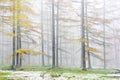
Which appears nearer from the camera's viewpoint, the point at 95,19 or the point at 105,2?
the point at 95,19

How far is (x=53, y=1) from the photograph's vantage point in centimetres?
2444

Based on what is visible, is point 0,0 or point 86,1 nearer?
point 0,0

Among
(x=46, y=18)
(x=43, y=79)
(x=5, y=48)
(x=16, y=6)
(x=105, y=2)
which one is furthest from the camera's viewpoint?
(x=5, y=48)

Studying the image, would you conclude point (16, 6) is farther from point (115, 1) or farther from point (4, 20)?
point (115, 1)

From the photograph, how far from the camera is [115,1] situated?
1272 inches

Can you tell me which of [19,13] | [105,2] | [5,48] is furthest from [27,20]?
[5,48]

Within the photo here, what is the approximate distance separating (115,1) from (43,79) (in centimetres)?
2133

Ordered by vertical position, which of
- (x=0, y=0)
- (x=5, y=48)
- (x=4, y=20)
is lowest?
(x=5, y=48)

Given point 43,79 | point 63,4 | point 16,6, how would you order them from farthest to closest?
point 63,4, point 16,6, point 43,79

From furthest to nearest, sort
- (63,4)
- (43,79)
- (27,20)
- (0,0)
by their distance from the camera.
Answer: (63,4), (27,20), (0,0), (43,79)

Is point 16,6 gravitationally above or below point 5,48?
above

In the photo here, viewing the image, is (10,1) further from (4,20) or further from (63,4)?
(63,4)

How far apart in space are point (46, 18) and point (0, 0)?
2113 centimetres

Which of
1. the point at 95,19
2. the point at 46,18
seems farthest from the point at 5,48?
the point at 95,19
